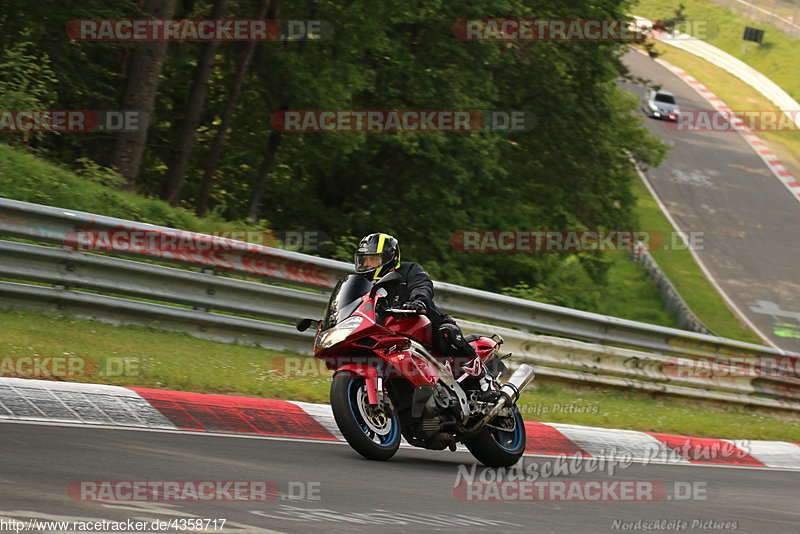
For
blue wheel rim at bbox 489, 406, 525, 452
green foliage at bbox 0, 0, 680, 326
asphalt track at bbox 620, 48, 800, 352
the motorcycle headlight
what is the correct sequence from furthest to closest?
asphalt track at bbox 620, 48, 800, 352 → green foliage at bbox 0, 0, 680, 326 → blue wheel rim at bbox 489, 406, 525, 452 → the motorcycle headlight

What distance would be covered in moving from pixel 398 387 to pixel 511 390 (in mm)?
1132

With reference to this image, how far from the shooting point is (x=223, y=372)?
28.5 ft

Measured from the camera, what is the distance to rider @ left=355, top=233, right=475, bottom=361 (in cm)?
706

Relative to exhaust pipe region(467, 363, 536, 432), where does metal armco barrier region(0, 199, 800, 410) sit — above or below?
above

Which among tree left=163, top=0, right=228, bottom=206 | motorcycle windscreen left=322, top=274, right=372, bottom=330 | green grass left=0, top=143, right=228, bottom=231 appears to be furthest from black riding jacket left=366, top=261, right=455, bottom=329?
tree left=163, top=0, right=228, bottom=206

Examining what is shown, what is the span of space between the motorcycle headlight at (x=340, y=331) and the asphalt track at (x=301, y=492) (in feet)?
2.65

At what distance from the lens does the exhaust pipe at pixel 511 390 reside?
7.38 m

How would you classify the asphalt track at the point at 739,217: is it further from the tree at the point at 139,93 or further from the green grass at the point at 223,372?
the tree at the point at 139,93

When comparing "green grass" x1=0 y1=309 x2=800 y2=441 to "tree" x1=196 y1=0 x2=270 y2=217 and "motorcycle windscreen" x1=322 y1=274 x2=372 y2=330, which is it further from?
"tree" x1=196 y1=0 x2=270 y2=217

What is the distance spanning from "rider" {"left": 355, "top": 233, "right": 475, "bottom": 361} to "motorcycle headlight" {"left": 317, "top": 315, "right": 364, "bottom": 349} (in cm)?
41

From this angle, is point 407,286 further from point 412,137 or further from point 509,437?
point 412,137

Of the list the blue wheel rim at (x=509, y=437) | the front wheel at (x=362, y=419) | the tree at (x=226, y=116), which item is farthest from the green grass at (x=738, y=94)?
the front wheel at (x=362, y=419)

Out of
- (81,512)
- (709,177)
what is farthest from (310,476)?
(709,177)

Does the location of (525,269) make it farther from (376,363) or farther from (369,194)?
(376,363)
